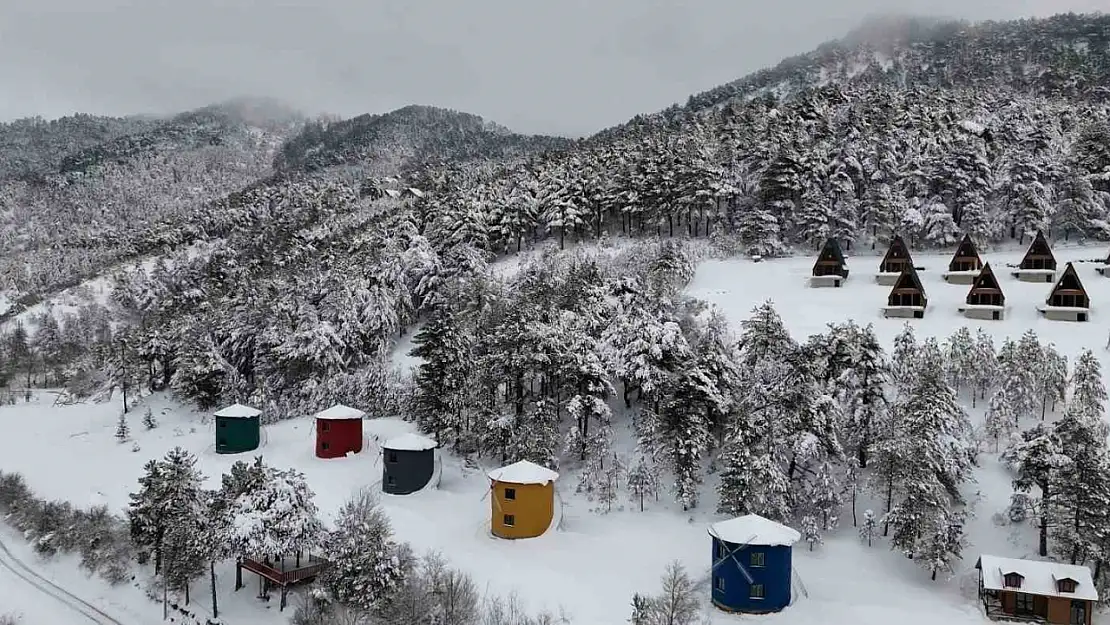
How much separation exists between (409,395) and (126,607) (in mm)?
17338

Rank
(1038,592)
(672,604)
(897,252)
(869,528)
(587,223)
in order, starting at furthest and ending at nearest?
(587,223), (897,252), (869,528), (1038,592), (672,604)

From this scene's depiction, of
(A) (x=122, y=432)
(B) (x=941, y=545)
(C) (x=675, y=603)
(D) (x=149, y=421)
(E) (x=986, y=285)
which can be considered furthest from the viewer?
(D) (x=149, y=421)

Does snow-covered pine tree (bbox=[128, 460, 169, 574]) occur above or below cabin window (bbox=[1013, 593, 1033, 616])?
above

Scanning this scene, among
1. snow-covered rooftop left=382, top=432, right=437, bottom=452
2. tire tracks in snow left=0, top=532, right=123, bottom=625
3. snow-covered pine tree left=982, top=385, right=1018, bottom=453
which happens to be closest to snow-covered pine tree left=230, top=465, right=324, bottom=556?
snow-covered rooftop left=382, top=432, right=437, bottom=452

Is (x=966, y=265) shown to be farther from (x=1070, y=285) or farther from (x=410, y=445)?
(x=410, y=445)

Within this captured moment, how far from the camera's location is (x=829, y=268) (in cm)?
5266

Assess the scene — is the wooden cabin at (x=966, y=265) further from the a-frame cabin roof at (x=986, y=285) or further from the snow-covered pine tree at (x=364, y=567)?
the snow-covered pine tree at (x=364, y=567)

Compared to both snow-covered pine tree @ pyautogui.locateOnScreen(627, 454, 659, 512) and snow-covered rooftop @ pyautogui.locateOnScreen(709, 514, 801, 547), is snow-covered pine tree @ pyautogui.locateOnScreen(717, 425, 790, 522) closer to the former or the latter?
snow-covered rooftop @ pyautogui.locateOnScreen(709, 514, 801, 547)

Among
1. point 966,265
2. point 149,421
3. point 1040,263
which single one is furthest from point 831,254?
point 149,421

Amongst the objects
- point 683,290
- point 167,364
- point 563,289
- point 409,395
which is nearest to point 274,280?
point 167,364

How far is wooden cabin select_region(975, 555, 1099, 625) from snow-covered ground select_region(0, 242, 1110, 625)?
90 centimetres

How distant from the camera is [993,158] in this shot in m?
64.5

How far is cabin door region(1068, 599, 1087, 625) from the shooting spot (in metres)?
24.0

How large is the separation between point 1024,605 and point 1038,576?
1.03 metres
